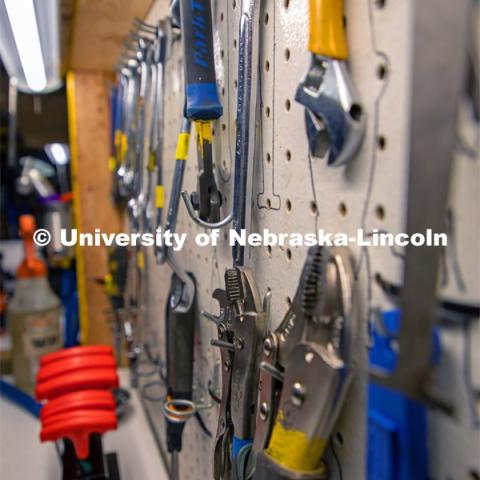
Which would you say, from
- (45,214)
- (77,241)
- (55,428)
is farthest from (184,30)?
(45,214)

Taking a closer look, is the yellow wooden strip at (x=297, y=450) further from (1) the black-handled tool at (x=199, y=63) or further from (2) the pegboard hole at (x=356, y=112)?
(1) the black-handled tool at (x=199, y=63)

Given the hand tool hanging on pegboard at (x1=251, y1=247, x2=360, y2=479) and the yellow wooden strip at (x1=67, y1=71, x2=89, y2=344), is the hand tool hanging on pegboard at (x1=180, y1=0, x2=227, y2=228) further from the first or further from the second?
the yellow wooden strip at (x1=67, y1=71, x2=89, y2=344)

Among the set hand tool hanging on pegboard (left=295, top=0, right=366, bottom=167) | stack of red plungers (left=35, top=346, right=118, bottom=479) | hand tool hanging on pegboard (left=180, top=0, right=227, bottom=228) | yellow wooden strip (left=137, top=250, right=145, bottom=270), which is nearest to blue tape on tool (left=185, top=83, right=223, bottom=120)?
hand tool hanging on pegboard (left=180, top=0, right=227, bottom=228)

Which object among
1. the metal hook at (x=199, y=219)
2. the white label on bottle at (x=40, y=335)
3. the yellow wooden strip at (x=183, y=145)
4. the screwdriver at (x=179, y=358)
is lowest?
the white label on bottle at (x=40, y=335)

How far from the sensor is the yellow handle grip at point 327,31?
32 cm

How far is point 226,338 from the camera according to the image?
1.62 ft

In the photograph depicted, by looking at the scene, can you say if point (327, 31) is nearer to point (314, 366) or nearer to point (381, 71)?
point (381, 71)

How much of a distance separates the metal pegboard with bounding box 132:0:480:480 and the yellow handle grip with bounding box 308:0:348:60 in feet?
0.04

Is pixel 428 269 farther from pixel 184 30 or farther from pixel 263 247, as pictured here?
pixel 184 30

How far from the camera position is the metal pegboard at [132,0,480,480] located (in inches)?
10.0

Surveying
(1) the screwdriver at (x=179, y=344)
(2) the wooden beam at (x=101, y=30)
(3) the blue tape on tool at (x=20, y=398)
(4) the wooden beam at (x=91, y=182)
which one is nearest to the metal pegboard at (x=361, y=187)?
(1) the screwdriver at (x=179, y=344)

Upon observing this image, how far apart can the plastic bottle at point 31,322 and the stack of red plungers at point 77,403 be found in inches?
23.0

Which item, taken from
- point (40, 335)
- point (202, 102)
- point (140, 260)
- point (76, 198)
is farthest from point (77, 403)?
point (76, 198)

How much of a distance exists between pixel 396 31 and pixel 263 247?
10.1 inches
